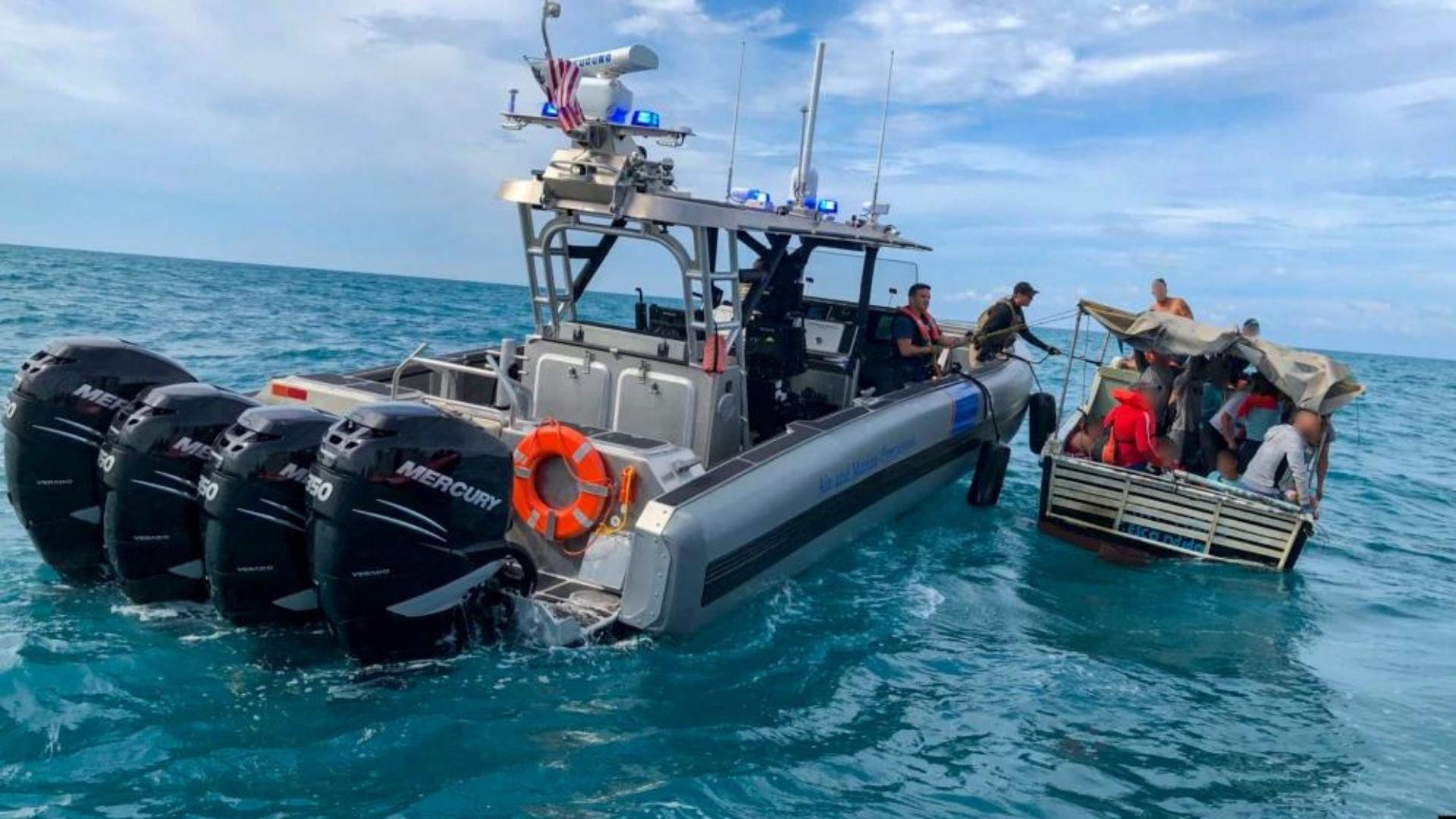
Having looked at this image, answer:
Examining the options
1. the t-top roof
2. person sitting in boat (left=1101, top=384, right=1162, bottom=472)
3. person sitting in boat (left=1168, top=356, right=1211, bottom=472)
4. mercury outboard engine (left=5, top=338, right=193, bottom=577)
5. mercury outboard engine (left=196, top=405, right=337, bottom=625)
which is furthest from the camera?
person sitting in boat (left=1168, top=356, right=1211, bottom=472)

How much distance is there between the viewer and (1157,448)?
9070 mm

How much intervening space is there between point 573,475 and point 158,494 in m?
1.86

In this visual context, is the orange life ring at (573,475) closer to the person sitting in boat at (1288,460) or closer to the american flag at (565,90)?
the american flag at (565,90)

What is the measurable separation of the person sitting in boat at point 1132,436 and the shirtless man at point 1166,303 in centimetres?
211

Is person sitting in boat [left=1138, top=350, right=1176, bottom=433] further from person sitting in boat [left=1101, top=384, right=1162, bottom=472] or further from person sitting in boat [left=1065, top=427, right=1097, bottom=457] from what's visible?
person sitting in boat [left=1101, top=384, right=1162, bottom=472]

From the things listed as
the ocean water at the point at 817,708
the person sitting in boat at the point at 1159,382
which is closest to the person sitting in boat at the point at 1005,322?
the person sitting in boat at the point at 1159,382

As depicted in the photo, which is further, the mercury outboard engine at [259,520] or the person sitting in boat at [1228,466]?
the person sitting in boat at [1228,466]

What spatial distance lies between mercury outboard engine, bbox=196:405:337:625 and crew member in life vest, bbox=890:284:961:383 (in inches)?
210

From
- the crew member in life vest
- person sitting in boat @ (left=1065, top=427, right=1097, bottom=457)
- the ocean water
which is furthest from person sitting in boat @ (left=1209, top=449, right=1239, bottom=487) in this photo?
the crew member in life vest

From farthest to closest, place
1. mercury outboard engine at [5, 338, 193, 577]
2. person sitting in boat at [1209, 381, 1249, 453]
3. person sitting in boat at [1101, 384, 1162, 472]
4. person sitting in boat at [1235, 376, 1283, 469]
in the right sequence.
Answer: person sitting in boat at [1209, 381, 1249, 453]
person sitting in boat at [1235, 376, 1283, 469]
person sitting in boat at [1101, 384, 1162, 472]
mercury outboard engine at [5, 338, 193, 577]

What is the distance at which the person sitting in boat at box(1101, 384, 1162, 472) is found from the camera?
28.1 ft

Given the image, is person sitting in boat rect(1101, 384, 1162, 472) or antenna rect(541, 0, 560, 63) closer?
antenna rect(541, 0, 560, 63)

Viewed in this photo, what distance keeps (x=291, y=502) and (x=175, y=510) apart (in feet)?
2.09

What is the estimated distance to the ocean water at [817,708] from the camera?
12.5 ft
